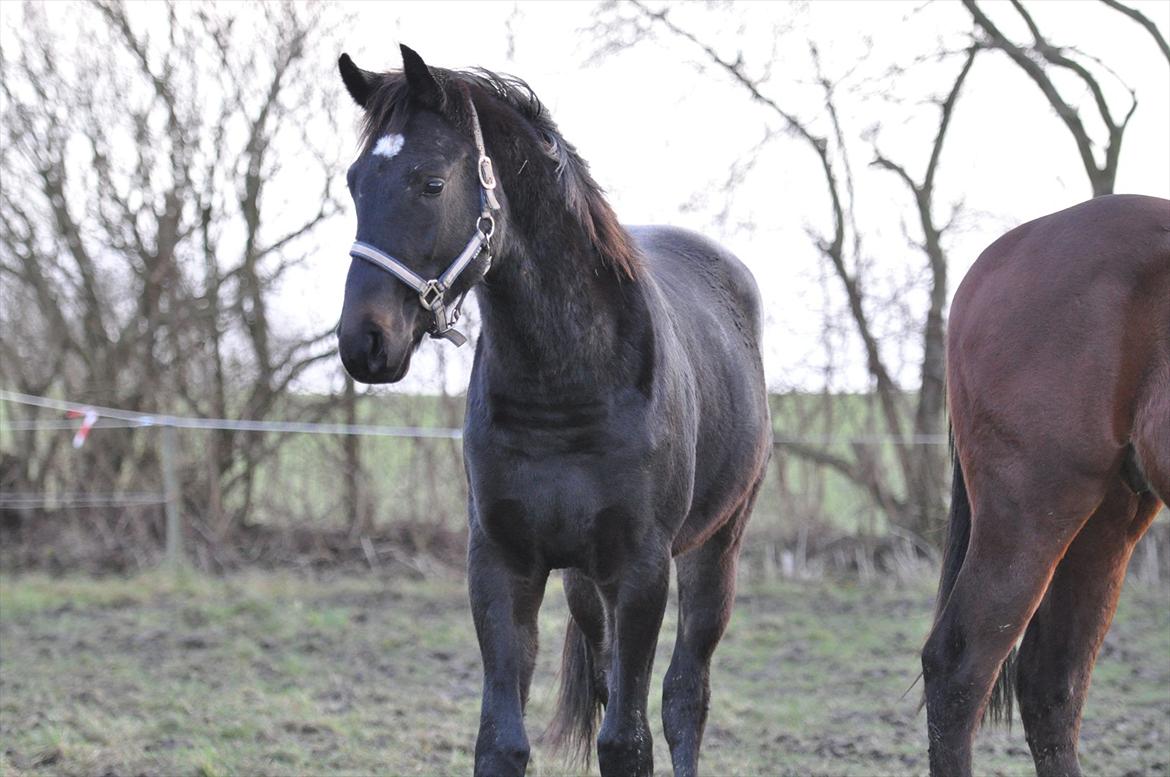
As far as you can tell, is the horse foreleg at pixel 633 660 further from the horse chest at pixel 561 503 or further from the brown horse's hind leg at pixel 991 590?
the brown horse's hind leg at pixel 991 590

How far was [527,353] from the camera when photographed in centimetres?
321

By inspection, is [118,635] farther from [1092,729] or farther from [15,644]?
[1092,729]

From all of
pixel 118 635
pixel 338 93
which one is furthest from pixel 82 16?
pixel 118 635

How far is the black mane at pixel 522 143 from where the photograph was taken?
3020 millimetres

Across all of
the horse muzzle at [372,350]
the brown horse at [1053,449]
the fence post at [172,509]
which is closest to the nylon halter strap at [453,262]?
the horse muzzle at [372,350]

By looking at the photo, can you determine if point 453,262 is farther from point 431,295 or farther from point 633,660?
point 633,660

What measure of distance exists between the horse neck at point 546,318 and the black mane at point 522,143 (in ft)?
0.34

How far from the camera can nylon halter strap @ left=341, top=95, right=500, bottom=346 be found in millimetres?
2758

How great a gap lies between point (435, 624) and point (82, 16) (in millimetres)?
5702

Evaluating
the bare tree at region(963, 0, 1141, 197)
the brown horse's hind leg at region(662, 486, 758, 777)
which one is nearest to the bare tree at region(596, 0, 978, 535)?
the bare tree at region(963, 0, 1141, 197)

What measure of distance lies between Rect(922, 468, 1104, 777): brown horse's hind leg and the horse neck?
3.70 feet

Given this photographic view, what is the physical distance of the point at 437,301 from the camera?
2.83 meters

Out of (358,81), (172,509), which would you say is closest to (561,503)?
(358,81)

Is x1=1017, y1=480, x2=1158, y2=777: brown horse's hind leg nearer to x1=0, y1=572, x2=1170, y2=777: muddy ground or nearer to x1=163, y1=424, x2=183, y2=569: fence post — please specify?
x1=0, y1=572, x2=1170, y2=777: muddy ground
